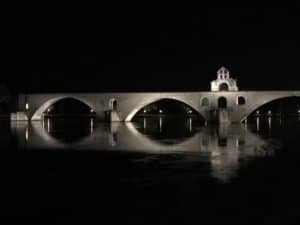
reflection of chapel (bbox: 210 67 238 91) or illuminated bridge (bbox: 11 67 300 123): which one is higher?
reflection of chapel (bbox: 210 67 238 91)

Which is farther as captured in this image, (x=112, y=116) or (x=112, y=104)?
(x=112, y=104)

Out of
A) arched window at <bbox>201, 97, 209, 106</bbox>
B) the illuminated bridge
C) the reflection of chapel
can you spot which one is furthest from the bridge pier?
the reflection of chapel

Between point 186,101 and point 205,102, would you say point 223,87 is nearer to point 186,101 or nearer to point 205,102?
point 205,102

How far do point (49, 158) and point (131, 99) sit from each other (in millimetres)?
33995

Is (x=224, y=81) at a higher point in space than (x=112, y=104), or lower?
higher

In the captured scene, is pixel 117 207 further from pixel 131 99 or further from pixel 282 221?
pixel 131 99

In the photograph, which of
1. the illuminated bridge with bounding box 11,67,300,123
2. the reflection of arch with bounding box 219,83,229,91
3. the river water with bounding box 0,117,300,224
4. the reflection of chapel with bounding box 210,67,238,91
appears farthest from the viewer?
the reflection of arch with bounding box 219,83,229,91

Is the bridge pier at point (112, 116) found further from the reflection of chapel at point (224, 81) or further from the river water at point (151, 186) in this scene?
the river water at point (151, 186)

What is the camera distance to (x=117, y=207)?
8836 mm

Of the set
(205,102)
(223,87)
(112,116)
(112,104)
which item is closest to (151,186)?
(205,102)

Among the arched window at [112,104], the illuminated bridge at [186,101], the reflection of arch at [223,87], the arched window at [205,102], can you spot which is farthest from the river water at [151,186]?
the arched window at [112,104]

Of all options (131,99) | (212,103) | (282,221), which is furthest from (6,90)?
(282,221)

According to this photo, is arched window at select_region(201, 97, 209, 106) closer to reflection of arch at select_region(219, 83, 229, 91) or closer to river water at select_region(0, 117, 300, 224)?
reflection of arch at select_region(219, 83, 229, 91)

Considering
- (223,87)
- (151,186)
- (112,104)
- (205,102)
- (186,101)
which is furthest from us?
(112,104)
